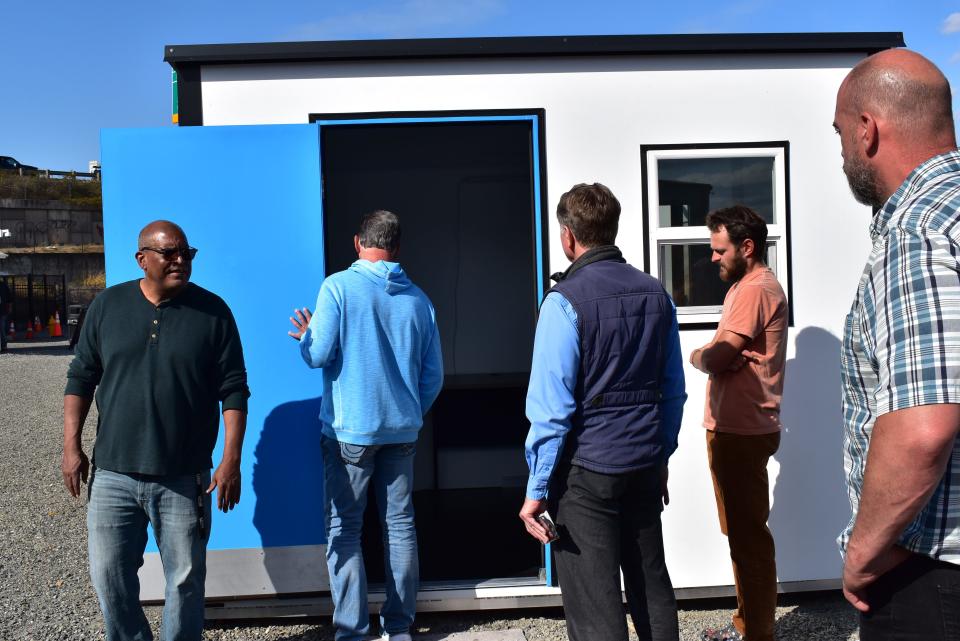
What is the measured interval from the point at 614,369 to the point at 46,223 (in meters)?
34.7

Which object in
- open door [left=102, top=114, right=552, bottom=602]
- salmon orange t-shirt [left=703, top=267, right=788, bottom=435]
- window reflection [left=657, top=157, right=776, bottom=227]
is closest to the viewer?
salmon orange t-shirt [left=703, top=267, right=788, bottom=435]

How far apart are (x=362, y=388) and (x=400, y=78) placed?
1.58m

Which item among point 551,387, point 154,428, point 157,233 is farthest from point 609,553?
point 157,233

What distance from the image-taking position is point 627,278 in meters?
2.47

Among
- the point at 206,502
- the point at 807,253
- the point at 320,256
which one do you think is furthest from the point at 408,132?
the point at 206,502

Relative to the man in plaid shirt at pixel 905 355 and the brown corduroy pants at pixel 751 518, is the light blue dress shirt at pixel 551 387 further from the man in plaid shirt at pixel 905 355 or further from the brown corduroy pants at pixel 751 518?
the brown corduroy pants at pixel 751 518

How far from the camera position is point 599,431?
2.41m

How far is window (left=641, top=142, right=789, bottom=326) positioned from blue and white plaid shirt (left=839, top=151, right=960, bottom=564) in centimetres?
241

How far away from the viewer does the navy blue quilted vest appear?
239cm

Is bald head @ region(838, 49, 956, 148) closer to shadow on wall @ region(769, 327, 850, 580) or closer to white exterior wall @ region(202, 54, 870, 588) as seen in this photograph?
white exterior wall @ region(202, 54, 870, 588)

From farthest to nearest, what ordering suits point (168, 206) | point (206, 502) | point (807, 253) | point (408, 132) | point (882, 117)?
point (408, 132), point (807, 253), point (168, 206), point (206, 502), point (882, 117)

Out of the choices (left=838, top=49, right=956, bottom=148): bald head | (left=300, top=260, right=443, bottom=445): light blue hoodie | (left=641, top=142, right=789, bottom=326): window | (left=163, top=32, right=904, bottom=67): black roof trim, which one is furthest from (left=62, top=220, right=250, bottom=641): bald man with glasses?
(left=838, top=49, right=956, bottom=148): bald head

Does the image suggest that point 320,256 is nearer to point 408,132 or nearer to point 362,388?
point 362,388

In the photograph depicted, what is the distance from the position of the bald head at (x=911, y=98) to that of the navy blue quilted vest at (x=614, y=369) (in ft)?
3.34
